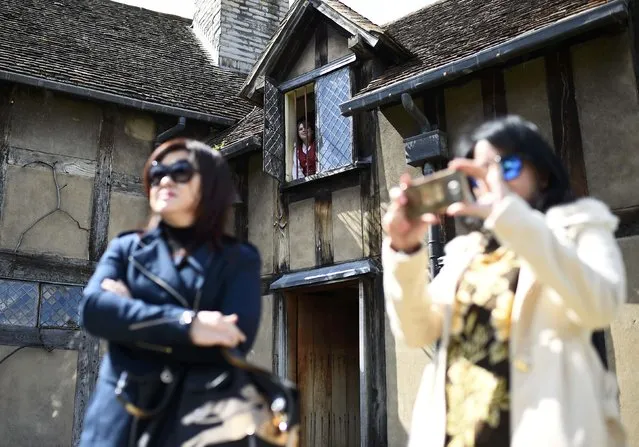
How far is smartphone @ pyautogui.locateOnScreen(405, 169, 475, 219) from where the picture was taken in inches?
72.1

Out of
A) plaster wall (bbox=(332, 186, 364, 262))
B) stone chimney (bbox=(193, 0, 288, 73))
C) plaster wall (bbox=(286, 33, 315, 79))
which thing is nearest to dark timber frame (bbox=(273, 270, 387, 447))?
plaster wall (bbox=(332, 186, 364, 262))

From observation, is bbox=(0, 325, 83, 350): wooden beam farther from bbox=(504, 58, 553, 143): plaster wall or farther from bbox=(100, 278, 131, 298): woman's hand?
bbox=(100, 278, 131, 298): woman's hand

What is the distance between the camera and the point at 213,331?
1729 mm

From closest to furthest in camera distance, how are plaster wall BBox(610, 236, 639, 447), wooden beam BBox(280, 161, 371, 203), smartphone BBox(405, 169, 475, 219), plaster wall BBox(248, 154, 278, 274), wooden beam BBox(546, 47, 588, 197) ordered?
smartphone BBox(405, 169, 475, 219) → plaster wall BBox(610, 236, 639, 447) → wooden beam BBox(546, 47, 588, 197) → wooden beam BBox(280, 161, 371, 203) → plaster wall BBox(248, 154, 278, 274)

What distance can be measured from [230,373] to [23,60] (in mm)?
8503

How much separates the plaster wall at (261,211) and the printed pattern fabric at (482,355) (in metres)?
6.63

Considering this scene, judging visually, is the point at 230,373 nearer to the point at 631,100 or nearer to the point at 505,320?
the point at 505,320

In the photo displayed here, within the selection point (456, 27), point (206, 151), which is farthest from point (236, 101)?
point (206, 151)

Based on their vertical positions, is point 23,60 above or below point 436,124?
above

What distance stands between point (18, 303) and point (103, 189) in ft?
6.12

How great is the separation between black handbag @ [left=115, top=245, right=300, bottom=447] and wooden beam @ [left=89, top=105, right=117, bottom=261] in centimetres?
770

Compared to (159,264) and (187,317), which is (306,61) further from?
(187,317)

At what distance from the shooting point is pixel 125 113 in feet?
31.8

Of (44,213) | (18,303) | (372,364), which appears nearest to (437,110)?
(372,364)
